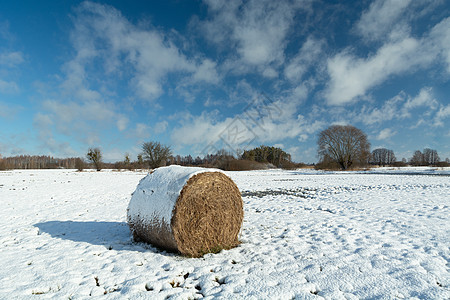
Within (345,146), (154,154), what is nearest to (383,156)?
(345,146)

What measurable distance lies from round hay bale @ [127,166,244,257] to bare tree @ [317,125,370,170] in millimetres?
45989

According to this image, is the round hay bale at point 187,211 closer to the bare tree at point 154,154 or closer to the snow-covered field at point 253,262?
the snow-covered field at point 253,262

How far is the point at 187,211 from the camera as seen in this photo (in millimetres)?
4359

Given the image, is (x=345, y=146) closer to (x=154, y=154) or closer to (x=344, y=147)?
(x=344, y=147)

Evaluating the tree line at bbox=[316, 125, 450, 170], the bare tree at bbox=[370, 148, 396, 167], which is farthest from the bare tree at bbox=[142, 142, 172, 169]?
the bare tree at bbox=[370, 148, 396, 167]

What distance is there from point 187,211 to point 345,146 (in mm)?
47446

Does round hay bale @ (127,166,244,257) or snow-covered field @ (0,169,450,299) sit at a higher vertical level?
round hay bale @ (127,166,244,257)

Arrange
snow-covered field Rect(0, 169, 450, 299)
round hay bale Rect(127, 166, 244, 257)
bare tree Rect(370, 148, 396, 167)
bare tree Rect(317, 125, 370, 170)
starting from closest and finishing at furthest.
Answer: snow-covered field Rect(0, 169, 450, 299) < round hay bale Rect(127, 166, 244, 257) < bare tree Rect(317, 125, 370, 170) < bare tree Rect(370, 148, 396, 167)

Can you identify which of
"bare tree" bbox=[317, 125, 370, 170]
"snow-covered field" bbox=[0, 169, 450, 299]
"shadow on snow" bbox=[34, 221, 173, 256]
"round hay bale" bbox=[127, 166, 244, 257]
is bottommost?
"shadow on snow" bbox=[34, 221, 173, 256]

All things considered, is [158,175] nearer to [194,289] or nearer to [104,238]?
[104,238]

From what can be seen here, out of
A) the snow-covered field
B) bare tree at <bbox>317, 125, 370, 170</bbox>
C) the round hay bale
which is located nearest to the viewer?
the snow-covered field

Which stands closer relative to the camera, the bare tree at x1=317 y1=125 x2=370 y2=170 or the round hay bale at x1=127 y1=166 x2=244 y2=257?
the round hay bale at x1=127 y1=166 x2=244 y2=257

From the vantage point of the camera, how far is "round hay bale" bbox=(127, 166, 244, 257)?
4.29m

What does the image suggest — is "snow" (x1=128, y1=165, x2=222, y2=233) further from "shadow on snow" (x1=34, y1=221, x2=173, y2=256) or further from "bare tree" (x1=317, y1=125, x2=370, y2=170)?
"bare tree" (x1=317, y1=125, x2=370, y2=170)
